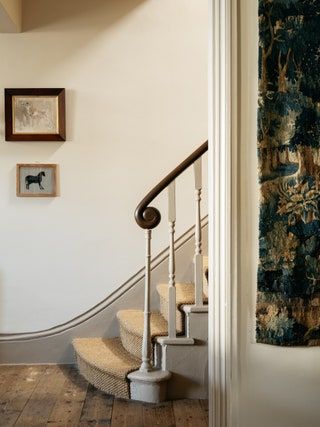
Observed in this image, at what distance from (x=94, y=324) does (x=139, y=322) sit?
514mm

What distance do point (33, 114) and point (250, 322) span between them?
2.48 meters

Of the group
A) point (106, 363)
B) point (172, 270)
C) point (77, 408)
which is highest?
point (172, 270)

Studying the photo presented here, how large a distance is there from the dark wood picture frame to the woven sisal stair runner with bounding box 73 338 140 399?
1.43m

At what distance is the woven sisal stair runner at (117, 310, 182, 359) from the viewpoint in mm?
3514

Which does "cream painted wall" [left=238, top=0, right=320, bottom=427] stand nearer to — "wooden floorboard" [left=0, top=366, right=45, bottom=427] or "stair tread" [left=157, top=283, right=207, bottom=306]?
"stair tread" [left=157, top=283, right=207, bottom=306]

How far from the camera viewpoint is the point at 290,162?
6.95ft

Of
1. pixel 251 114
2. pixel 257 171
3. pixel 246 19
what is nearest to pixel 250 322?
pixel 257 171

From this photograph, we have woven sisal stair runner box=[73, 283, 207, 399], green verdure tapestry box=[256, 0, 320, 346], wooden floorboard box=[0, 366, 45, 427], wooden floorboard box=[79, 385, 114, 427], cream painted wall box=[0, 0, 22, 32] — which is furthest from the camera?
cream painted wall box=[0, 0, 22, 32]

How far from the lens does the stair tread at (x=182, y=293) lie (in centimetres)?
342

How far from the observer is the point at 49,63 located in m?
4.04

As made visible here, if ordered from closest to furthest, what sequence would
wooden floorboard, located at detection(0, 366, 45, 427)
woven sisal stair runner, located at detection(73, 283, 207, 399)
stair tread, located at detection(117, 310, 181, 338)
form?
wooden floorboard, located at detection(0, 366, 45, 427)
woven sisal stair runner, located at detection(73, 283, 207, 399)
stair tread, located at detection(117, 310, 181, 338)

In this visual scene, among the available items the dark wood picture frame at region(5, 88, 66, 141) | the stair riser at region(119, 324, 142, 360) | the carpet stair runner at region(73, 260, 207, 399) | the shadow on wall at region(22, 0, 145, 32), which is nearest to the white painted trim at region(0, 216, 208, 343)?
the carpet stair runner at region(73, 260, 207, 399)

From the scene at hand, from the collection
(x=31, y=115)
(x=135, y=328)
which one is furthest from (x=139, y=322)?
(x=31, y=115)

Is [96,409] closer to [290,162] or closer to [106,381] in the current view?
[106,381]
